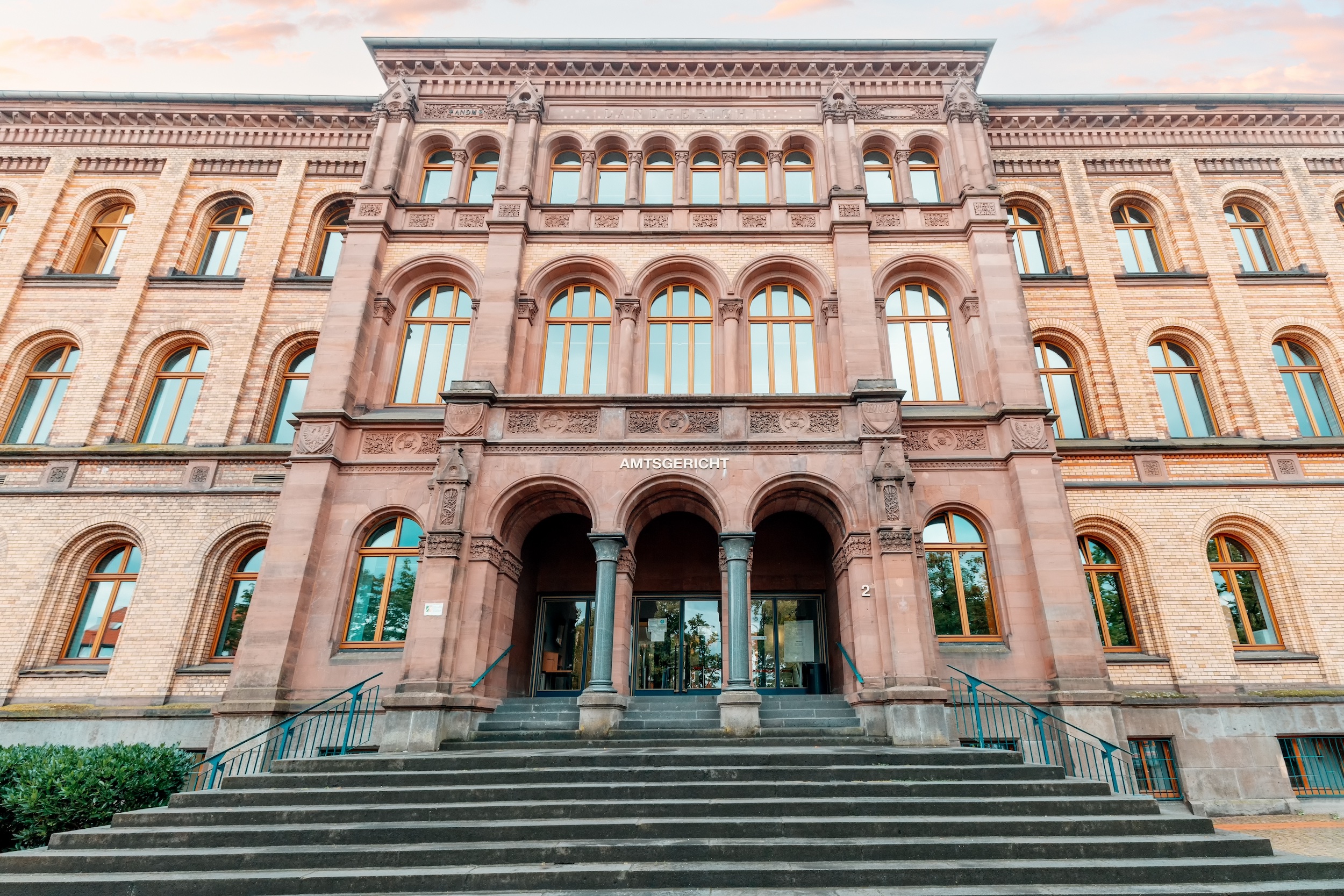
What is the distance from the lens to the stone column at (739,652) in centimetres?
1266

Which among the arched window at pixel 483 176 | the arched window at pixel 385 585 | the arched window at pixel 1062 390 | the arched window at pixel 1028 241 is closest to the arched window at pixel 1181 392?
the arched window at pixel 1062 390

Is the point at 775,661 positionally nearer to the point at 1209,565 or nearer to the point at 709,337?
the point at 709,337

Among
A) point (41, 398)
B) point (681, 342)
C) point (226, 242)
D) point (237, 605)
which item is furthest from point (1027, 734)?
point (41, 398)

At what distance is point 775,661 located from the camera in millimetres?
16234

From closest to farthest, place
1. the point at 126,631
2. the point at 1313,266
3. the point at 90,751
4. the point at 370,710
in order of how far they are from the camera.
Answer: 1. the point at 90,751
2. the point at 370,710
3. the point at 126,631
4. the point at 1313,266

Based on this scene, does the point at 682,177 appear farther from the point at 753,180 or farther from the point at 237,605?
the point at 237,605

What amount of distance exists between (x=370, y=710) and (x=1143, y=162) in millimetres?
25305

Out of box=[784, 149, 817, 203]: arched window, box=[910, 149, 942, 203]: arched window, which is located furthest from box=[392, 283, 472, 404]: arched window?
box=[910, 149, 942, 203]: arched window

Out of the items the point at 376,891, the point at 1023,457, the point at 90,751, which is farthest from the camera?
the point at 1023,457

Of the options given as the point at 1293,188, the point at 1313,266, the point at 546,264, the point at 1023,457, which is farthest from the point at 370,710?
the point at 1293,188

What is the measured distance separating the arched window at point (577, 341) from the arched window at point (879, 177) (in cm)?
801

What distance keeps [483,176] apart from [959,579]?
53.5 feet

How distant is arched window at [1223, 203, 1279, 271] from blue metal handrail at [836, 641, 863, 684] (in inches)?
661

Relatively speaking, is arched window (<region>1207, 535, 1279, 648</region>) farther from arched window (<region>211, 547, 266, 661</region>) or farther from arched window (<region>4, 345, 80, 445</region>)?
arched window (<region>4, 345, 80, 445</region>)
